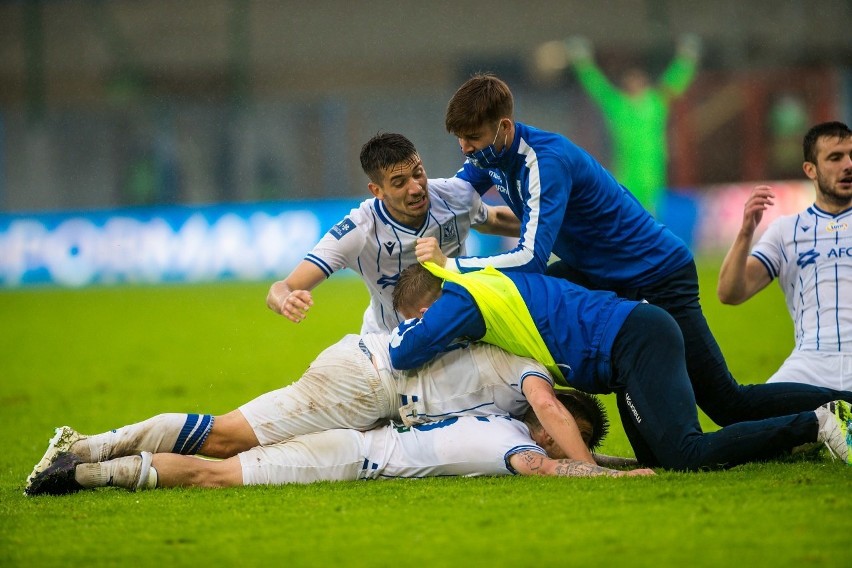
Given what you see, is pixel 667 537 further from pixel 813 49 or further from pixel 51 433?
pixel 813 49

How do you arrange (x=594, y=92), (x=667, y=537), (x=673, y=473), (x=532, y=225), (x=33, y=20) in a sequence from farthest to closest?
(x=33, y=20)
(x=594, y=92)
(x=532, y=225)
(x=673, y=473)
(x=667, y=537)

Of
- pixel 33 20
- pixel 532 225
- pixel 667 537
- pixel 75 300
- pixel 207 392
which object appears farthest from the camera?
pixel 33 20

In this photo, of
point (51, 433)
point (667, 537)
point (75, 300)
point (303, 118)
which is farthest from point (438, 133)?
point (667, 537)

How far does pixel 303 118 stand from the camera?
2267 cm

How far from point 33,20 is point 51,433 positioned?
61.5 ft

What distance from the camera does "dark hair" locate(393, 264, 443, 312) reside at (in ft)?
18.3

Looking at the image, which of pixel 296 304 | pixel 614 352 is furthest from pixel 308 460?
pixel 614 352

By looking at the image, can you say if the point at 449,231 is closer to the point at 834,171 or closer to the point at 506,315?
the point at 506,315

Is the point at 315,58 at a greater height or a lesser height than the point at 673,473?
greater

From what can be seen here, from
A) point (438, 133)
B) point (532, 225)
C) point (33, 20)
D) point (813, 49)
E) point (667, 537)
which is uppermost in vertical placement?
point (33, 20)

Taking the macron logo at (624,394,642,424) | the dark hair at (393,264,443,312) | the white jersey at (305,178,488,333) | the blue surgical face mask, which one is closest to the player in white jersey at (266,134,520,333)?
the white jersey at (305,178,488,333)

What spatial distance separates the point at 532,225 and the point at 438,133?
17.0 meters

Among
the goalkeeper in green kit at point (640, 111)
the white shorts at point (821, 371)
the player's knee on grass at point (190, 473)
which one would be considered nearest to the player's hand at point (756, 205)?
the white shorts at point (821, 371)

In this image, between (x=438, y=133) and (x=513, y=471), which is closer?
(x=513, y=471)
